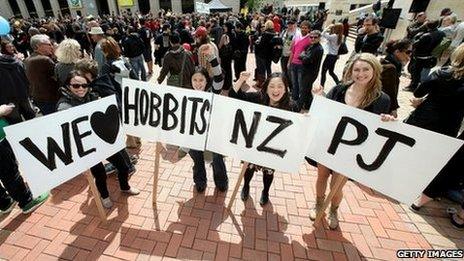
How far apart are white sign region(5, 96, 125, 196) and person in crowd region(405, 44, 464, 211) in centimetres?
359

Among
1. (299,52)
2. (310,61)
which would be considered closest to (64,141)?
(310,61)

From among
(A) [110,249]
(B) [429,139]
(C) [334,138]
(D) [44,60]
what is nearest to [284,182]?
(C) [334,138]

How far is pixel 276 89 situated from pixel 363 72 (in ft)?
2.81

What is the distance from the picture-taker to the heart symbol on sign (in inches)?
106

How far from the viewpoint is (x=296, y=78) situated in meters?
6.32

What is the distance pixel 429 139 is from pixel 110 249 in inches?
128

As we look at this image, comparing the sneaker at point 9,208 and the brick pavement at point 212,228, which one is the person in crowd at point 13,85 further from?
the brick pavement at point 212,228

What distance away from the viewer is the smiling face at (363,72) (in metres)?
2.49

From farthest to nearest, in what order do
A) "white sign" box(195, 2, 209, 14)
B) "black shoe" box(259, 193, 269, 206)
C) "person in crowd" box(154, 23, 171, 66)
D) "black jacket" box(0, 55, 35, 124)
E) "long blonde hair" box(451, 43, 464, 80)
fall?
1. "white sign" box(195, 2, 209, 14)
2. "person in crowd" box(154, 23, 171, 66)
3. "black jacket" box(0, 55, 35, 124)
4. "black shoe" box(259, 193, 269, 206)
5. "long blonde hair" box(451, 43, 464, 80)

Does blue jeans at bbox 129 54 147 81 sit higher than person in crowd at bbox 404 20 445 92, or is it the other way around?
person in crowd at bbox 404 20 445 92

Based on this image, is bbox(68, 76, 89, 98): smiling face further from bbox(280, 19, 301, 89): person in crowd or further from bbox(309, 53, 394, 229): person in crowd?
bbox(280, 19, 301, 89): person in crowd

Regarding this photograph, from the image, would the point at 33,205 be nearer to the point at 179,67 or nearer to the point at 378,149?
the point at 179,67

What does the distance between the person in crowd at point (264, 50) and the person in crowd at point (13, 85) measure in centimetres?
516

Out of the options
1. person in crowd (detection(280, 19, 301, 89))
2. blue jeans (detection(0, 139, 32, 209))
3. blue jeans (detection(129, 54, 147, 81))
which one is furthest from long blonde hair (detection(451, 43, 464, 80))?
blue jeans (detection(129, 54, 147, 81))
